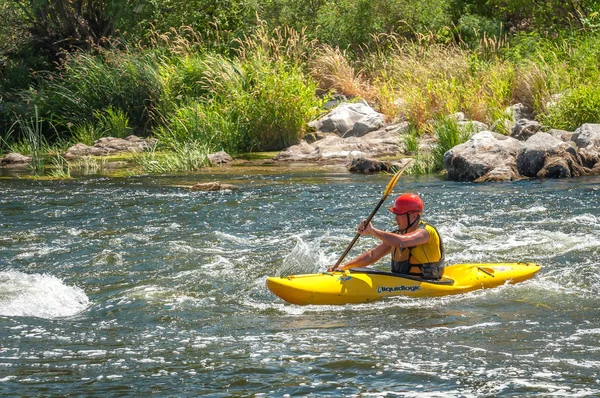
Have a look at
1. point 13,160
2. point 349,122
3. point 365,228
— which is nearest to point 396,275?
point 365,228

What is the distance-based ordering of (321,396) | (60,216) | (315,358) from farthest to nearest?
(60,216), (315,358), (321,396)

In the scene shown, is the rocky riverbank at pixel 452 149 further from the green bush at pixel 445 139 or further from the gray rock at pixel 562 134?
the green bush at pixel 445 139

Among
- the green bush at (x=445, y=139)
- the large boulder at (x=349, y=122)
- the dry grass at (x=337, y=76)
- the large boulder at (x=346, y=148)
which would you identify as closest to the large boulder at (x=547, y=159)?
the green bush at (x=445, y=139)

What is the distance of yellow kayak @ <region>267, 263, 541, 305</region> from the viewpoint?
6.52 m

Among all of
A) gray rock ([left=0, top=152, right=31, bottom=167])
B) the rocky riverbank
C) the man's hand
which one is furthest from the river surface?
gray rock ([left=0, top=152, right=31, bottom=167])

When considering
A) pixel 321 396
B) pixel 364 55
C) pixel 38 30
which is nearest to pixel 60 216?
pixel 321 396

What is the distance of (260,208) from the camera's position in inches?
420

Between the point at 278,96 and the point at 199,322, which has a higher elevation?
the point at 278,96

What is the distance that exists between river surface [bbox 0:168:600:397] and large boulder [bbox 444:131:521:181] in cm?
71

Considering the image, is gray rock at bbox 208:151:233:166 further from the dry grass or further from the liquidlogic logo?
the liquidlogic logo

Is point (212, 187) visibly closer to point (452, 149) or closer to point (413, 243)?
point (452, 149)

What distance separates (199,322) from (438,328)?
1.58 metres

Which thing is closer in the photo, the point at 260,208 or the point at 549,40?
the point at 260,208

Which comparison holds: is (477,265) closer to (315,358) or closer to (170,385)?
(315,358)
